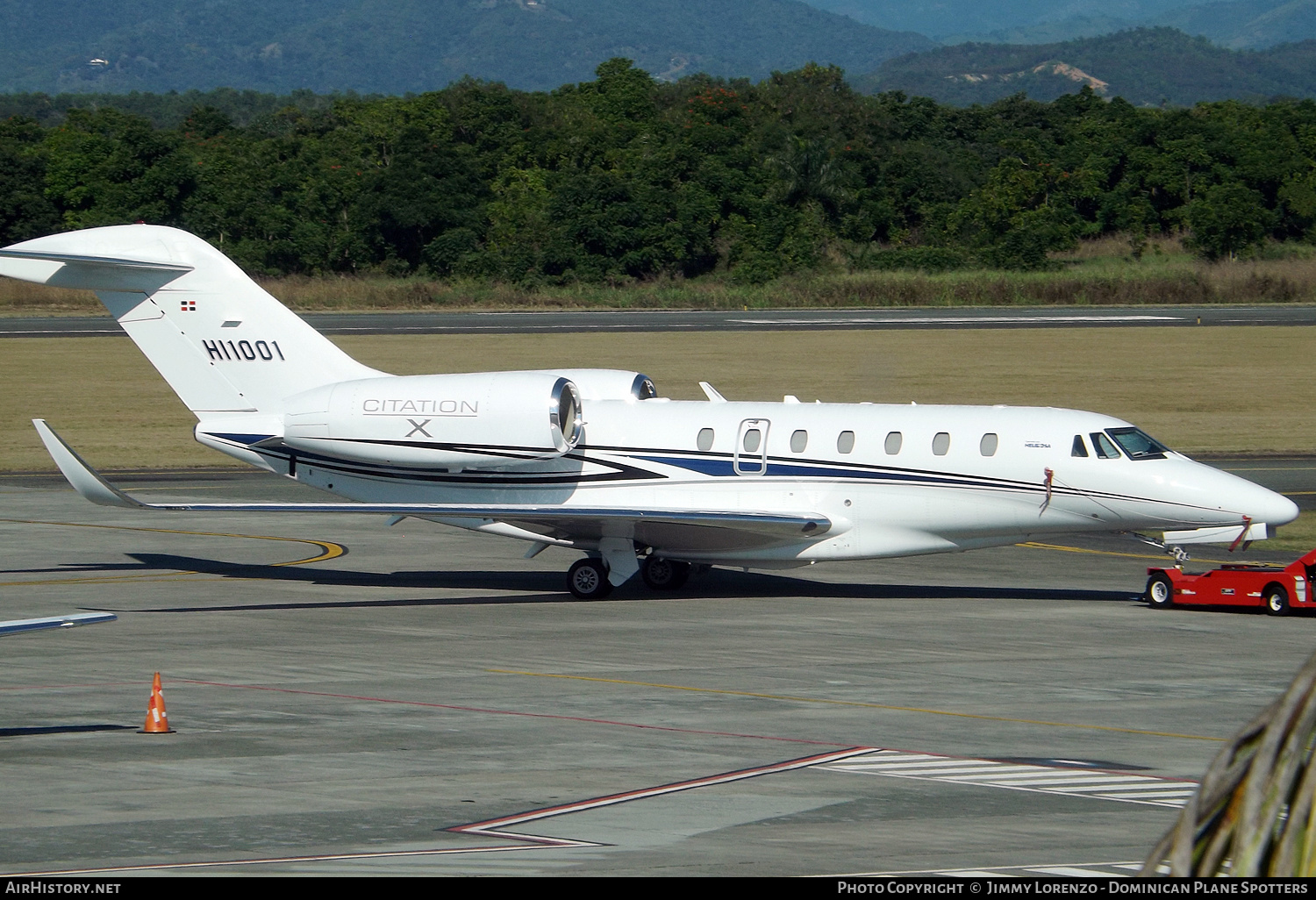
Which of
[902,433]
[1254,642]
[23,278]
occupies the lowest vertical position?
[1254,642]

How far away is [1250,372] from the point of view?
5672 centimetres

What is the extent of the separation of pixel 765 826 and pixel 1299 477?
29533 mm

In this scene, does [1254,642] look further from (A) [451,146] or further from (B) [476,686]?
(A) [451,146]

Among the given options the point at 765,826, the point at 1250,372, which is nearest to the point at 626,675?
the point at 765,826

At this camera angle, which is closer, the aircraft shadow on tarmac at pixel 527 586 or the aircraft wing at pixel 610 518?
the aircraft wing at pixel 610 518

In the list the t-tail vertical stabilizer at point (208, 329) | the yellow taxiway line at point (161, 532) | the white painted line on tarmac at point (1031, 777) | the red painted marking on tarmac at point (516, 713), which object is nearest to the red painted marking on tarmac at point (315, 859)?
the white painted line on tarmac at point (1031, 777)

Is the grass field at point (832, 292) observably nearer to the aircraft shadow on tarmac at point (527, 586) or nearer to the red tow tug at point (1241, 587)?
the aircraft shadow on tarmac at point (527, 586)

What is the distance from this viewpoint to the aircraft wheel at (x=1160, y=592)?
74.4 feet

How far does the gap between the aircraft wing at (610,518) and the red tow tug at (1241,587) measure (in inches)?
193

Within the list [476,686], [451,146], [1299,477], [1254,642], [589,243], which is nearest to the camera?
[476,686]

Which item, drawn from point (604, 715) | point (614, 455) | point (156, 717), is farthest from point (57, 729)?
point (614, 455)

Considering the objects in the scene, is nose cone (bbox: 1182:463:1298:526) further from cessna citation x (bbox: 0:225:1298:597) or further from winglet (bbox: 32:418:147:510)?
winglet (bbox: 32:418:147:510)

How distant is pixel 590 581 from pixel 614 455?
6.66 feet

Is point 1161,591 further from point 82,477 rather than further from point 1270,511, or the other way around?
point 82,477
